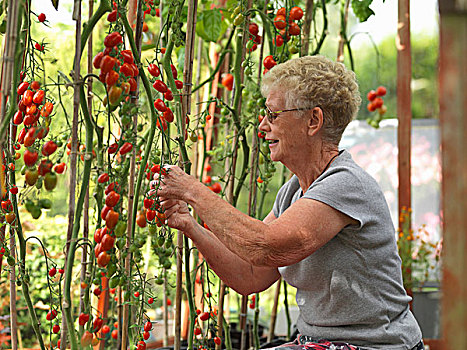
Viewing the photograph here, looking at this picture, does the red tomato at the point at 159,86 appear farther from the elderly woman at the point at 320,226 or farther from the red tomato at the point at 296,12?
the red tomato at the point at 296,12

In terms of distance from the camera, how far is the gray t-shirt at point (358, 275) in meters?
1.32

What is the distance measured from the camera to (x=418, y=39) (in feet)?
9.39

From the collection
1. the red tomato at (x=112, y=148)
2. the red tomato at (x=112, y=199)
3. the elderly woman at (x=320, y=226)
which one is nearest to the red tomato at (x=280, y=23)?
the elderly woman at (x=320, y=226)

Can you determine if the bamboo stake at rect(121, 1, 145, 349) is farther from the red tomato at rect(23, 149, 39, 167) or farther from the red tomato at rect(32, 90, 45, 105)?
the red tomato at rect(23, 149, 39, 167)

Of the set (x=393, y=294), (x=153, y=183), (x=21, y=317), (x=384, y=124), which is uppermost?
(x=384, y=124)

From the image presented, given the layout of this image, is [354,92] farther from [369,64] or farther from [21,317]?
[21,317]

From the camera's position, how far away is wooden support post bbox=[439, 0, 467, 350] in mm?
331

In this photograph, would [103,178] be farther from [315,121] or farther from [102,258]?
[315,121]

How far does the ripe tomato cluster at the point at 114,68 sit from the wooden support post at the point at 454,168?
2.50 feet

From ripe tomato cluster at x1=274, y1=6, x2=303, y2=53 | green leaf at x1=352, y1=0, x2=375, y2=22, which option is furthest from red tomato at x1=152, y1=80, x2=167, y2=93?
green leaf at x1=352, y1=0, x2=375, y2=22

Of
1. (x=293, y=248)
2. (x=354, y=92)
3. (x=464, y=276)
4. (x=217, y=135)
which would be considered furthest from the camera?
(x=217, y=135)

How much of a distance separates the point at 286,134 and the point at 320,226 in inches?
11.5

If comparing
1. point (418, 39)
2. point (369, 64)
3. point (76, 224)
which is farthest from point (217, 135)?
point (76, 224)

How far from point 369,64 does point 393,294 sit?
1796 millimetres
